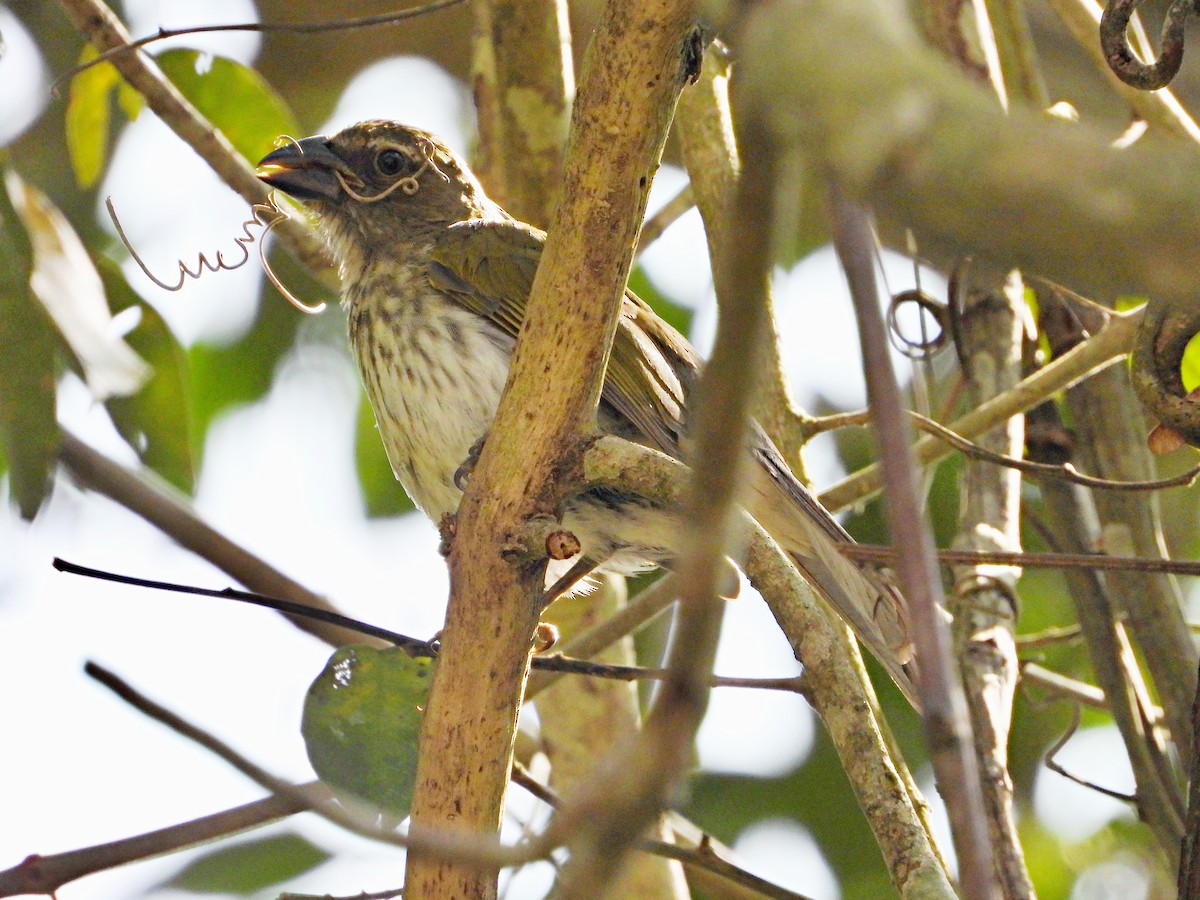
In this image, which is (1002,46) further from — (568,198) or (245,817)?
(245,817)

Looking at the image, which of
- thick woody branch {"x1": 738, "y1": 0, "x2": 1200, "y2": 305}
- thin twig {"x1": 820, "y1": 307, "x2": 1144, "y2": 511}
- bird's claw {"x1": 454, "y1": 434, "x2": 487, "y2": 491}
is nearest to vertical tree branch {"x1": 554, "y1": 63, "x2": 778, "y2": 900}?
thick woody branch {"x1": 738, "y1": 0, "x2": 1200, "y2": 305}

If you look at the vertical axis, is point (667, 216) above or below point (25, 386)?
above

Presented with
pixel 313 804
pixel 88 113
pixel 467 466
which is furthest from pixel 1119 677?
pixel 88 113

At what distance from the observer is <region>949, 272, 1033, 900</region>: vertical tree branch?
2.70 m

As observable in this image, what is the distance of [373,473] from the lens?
188 inches

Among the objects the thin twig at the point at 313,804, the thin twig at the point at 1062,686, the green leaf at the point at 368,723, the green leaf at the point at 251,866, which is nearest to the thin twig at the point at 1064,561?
the green leaf at the point at 368,723

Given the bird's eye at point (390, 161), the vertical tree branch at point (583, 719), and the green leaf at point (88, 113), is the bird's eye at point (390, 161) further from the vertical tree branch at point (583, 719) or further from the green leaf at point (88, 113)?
the vertical tree branch at point (583, 719)

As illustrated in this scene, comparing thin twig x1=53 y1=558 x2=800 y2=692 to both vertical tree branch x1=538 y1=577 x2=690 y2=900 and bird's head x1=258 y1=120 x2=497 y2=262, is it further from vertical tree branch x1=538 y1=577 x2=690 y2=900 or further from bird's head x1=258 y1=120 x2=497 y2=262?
bird's head x1=258 y1=120 x2=497 y2=262

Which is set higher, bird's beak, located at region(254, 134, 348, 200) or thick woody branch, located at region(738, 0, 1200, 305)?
bird's beak, located at region(254, 134, 348, 200)

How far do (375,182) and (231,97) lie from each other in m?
0.51

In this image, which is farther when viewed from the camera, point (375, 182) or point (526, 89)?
point (526, 89)

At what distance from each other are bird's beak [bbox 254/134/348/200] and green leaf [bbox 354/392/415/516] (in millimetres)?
1063

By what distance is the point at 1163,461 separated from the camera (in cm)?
461

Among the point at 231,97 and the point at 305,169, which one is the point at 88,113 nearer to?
the point at 231,97
